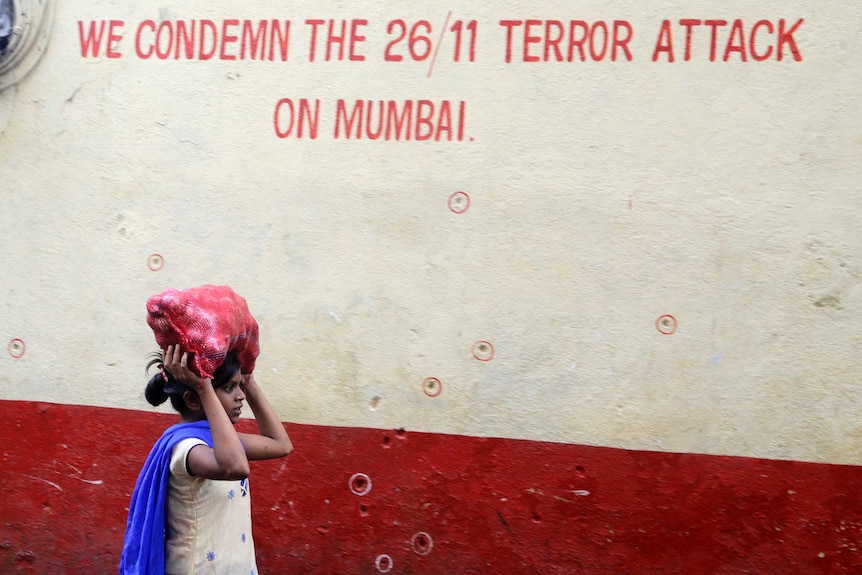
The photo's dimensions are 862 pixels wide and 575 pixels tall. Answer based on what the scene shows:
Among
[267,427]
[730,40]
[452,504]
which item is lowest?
[452,504]

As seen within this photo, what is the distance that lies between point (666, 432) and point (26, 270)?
121 inches

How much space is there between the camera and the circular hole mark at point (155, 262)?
4.62m

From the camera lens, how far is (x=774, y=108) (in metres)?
4.09

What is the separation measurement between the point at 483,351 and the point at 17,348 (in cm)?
226

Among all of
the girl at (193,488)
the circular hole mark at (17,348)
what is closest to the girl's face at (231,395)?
the girl at (193,488)

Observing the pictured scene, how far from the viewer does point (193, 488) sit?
103 inches

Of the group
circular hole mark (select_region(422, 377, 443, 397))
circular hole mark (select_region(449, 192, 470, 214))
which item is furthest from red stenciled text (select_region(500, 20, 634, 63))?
circular hole mark (select_region(422, 377, 443, 397))

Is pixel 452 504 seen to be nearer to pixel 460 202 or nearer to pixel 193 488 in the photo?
pixel 460 202

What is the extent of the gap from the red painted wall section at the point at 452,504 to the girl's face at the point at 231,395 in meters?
1.64

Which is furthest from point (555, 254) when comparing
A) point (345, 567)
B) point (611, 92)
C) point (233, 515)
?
point (233, 515)

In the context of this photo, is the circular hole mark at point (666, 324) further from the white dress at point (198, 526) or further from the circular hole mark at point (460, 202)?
the white dress at point (198, 526)

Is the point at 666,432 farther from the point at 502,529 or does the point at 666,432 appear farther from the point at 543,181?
the point at 543,181

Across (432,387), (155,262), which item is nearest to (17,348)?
(155,262)

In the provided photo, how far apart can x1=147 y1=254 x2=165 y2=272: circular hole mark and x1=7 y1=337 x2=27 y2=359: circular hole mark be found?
740mm
